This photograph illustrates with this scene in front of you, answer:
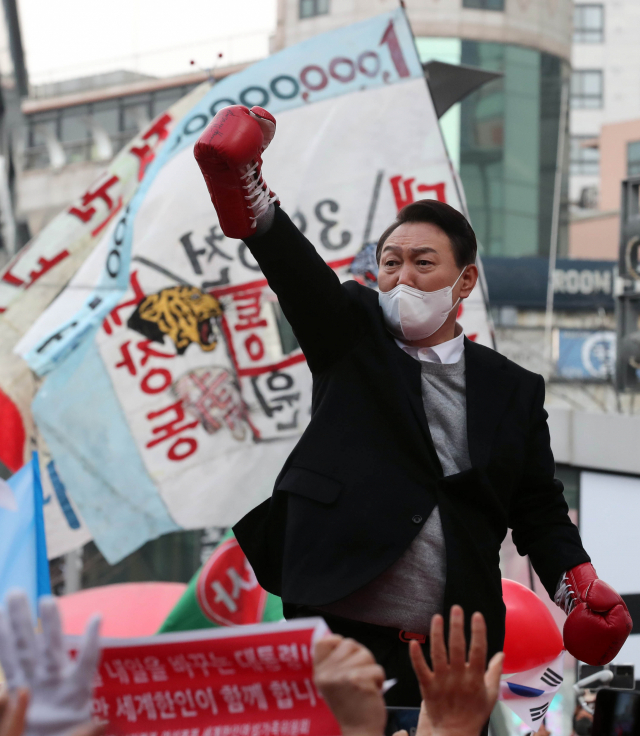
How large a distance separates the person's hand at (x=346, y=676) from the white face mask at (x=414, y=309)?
0.99 meters

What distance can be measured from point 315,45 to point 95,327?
2638mm

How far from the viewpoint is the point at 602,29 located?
37.5 metres

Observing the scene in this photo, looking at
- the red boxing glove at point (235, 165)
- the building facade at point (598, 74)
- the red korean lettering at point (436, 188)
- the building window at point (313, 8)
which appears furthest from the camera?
the building facade at point (598, 74)

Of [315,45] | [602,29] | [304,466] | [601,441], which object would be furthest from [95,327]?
[602,29]

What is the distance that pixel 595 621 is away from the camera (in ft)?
7.40

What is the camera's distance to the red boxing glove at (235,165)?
6.45ft

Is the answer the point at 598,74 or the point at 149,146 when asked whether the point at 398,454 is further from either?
the point at 598,74

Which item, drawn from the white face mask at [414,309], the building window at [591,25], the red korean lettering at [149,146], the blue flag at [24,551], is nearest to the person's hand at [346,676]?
the white face mask at [414,309]

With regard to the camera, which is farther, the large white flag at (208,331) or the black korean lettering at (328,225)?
the large white flag at (208,331)

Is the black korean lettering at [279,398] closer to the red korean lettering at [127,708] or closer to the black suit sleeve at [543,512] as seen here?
the black suit sleeve at [543,512]

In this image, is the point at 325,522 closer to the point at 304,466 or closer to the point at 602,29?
the point at 304,466

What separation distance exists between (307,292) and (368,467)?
369 millimetres

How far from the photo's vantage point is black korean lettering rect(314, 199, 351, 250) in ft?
24.9

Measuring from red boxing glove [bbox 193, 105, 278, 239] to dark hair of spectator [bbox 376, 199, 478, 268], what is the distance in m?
0.39
